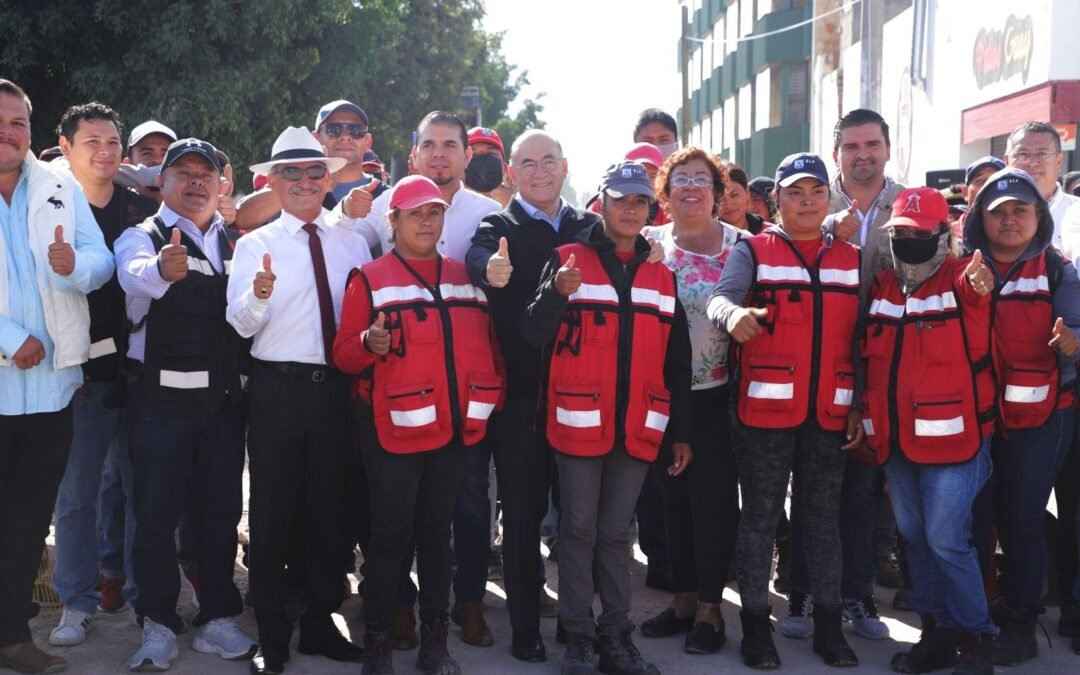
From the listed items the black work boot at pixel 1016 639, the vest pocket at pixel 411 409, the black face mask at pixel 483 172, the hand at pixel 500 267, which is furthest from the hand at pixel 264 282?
the black work boot at pixel 1016 639

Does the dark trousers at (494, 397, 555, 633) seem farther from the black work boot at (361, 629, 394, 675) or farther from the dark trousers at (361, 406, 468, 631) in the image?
the black work boot at (361, 629, 394, 675)

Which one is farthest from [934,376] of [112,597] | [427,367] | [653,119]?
[112,597]

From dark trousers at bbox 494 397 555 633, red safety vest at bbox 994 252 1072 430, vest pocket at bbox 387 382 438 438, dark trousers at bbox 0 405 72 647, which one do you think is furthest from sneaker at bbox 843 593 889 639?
dark trousers at bbox 0 405 72 647

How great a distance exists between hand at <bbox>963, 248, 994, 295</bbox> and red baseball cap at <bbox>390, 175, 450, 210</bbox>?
2.18 metres

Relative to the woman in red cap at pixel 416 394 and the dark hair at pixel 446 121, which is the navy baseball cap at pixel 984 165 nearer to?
the dark hair at pixel 446 121

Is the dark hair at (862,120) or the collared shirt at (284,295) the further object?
the dark hair at (862,120)

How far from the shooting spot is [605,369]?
4660mm

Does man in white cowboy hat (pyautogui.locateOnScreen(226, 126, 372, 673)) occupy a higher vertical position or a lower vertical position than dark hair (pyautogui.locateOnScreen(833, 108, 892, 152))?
lower

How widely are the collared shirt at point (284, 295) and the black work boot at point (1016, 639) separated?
127 inches

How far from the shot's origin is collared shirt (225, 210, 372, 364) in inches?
186

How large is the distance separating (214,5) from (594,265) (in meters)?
11.9

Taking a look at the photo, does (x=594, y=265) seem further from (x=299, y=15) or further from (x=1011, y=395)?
(x=299, y=15)

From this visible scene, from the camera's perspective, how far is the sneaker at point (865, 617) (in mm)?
5254

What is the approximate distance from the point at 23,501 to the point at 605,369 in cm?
257
